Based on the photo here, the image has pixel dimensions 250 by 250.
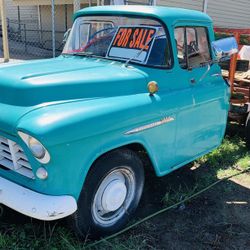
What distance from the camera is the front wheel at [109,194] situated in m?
2.72

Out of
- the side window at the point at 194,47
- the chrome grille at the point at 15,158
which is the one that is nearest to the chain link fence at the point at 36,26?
the side window at the point at 194,47

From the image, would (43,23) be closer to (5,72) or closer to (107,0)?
(107,0)

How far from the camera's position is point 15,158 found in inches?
101

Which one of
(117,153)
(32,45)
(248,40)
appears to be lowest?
(32,45)

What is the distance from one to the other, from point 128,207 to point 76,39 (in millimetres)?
1907

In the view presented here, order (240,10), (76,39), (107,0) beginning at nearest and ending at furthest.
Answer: (76,39)
(107,0)
(240,10)

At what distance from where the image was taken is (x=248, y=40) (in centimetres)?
575

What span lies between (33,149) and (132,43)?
5.24 ft

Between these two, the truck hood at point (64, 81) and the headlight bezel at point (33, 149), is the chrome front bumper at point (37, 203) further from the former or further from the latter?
the truck hood at point (64, 81)

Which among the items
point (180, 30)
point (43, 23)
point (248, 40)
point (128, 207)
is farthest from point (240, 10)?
point (128, 207)

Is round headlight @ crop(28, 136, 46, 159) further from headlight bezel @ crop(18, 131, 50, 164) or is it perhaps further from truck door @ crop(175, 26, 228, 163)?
truck door @ crop(175, 26, 228, 163)

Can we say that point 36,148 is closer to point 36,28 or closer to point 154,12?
point 154,12

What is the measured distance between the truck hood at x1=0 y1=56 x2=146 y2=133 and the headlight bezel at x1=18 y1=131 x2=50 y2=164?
0.38 feet

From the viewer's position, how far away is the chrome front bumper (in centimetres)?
235
